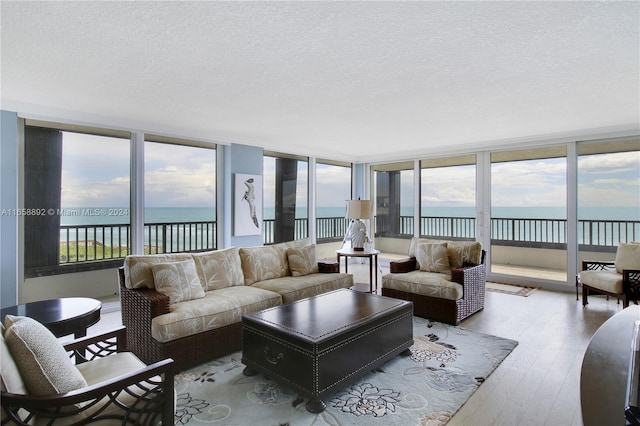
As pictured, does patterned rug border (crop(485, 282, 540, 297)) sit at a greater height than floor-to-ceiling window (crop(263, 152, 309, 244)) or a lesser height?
lesser

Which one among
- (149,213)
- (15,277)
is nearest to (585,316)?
(149,213)

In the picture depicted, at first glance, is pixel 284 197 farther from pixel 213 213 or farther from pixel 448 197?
pixel 448 197

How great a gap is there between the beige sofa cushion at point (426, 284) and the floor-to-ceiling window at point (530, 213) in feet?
8.91

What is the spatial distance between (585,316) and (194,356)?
4408 mm

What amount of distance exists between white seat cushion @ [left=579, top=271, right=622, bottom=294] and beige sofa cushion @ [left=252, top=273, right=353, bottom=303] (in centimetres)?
304

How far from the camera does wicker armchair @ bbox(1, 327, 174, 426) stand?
51.9 inches

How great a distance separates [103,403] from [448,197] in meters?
6.51

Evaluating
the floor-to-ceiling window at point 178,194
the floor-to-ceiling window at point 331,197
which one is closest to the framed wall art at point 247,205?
the floor-to-ceiling window at point 178,194

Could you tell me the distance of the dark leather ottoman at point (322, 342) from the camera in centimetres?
224

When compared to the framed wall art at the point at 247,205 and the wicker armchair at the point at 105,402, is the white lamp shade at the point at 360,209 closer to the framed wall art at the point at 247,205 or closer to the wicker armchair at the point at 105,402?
the framed wall art at the point at 247,205

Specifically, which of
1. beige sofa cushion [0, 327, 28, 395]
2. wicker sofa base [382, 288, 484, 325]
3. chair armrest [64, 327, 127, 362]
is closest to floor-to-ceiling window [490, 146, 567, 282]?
wicker sofa base [382, 288, 484, 325]

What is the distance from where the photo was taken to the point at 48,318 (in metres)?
2.41

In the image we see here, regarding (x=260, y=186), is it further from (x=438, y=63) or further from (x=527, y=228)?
(x=527, y=228)

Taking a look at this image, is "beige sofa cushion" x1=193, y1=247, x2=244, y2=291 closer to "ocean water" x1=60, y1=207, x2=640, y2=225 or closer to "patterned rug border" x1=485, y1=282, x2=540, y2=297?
"ocean water" x1=60, y1=207, x2=640, y2=225
